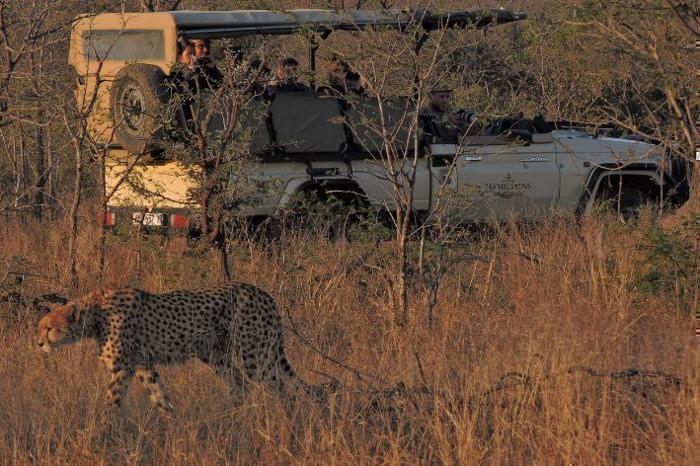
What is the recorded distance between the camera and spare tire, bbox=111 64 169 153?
353 inches

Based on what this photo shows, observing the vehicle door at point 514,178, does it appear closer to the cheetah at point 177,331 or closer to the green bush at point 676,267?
the green bush at point 676,267

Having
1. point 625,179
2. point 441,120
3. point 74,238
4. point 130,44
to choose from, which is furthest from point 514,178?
point 74,238

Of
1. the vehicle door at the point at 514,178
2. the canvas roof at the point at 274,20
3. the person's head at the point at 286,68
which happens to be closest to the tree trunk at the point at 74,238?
the canvas roof at the point at 274,20

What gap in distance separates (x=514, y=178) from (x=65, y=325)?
5868mm

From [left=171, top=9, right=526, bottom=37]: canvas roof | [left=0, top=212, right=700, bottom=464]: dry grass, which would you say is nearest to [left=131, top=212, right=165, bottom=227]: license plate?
[left=0, top=212, right=700, bottom=464]: dry grass

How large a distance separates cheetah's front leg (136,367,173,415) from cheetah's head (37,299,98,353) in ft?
1.17

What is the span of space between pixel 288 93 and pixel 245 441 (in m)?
5.51

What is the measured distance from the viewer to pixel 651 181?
37.3ft

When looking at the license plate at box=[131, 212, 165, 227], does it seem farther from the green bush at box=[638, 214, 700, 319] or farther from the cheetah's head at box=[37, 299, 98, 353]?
the green bush at box=[638, 214, 700, 319]

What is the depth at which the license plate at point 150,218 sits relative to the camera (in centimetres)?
938

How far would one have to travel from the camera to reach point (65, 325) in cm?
589

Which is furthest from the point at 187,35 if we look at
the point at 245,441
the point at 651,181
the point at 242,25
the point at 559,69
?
the point at 559,69

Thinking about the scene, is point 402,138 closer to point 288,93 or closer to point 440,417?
point 288,93

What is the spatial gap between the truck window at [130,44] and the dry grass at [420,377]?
1711 mm
